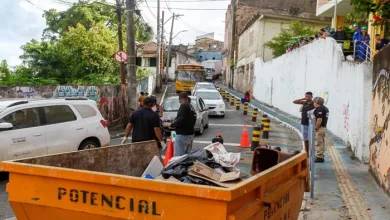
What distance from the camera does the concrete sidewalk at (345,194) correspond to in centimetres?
685

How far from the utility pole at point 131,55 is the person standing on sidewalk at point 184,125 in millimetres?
9235

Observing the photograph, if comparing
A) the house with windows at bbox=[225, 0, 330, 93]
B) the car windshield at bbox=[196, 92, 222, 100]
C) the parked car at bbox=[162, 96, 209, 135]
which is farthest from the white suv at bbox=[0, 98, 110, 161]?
the house with windows at bbox=[225, 0, 330, 93]

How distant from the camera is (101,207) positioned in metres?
3.67

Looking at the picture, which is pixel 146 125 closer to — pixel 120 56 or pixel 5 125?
pixel 5 125

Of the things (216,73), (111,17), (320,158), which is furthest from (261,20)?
(216,73)

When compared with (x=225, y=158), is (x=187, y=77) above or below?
above

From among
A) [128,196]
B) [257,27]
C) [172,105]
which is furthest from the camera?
[257,27]

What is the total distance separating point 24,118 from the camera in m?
9.26

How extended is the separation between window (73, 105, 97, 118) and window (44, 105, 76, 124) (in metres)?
0.24

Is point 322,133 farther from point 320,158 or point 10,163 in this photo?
point 10,163

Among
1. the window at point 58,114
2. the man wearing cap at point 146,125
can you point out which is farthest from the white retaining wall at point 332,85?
the window at point 58,114

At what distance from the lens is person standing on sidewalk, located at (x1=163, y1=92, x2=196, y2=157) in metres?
8.68

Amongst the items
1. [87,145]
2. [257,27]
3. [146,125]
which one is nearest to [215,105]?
[87,145]

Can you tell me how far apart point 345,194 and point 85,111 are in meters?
6.42
